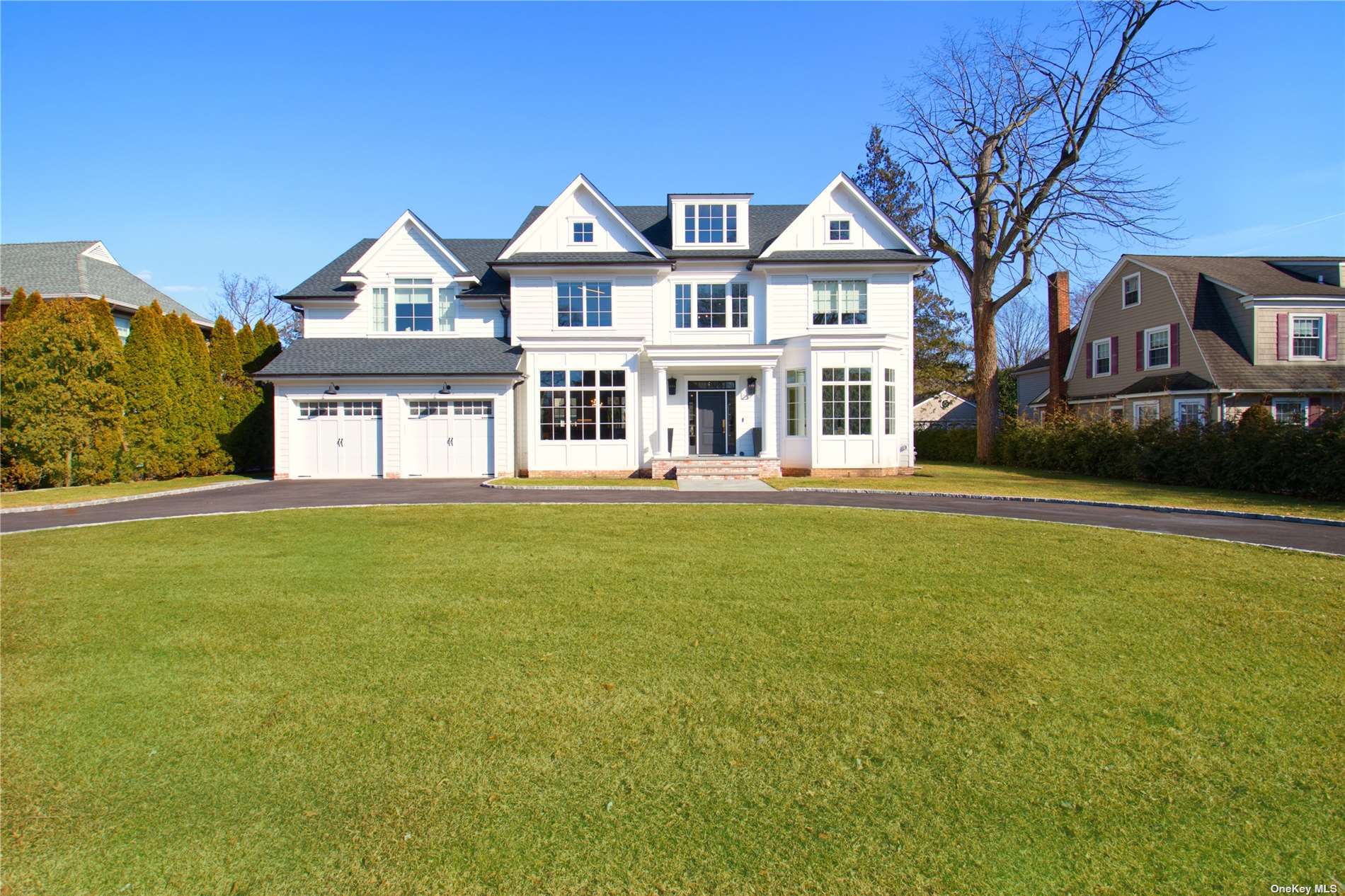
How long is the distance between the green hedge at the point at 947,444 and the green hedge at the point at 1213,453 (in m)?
7.43

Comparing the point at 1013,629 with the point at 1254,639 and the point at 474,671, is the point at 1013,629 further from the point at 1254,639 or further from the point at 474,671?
the point at 474,671

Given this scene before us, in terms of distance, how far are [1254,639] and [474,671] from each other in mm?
6348

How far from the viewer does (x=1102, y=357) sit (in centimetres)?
3475

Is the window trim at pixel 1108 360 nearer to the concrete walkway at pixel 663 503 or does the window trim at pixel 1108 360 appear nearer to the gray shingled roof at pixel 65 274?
the concrete walkway at pixel 663 503

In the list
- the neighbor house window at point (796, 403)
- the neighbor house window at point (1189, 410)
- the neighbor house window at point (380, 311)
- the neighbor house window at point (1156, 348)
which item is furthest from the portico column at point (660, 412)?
the neighbor house window at point (1156, 348)

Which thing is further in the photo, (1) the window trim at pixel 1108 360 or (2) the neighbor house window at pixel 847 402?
(1) the window trim at pixel 1108 360

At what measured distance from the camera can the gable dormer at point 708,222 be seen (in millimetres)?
25016

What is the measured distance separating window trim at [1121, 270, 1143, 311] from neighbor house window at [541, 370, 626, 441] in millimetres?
23950

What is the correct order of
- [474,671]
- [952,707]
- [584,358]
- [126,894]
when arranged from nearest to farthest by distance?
[126,894], [952,707], [474,671], [584,358]

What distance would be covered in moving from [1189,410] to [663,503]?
2462cm

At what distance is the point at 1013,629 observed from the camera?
6453 mm

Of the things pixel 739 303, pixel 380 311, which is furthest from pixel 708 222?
pixel 380 311

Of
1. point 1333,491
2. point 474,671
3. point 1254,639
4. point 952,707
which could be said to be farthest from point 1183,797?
point 1333,491

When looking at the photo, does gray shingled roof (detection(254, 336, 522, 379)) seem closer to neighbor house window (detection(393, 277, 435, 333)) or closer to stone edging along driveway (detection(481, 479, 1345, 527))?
neighbor house window (detection(393, 277, 435, 333))
